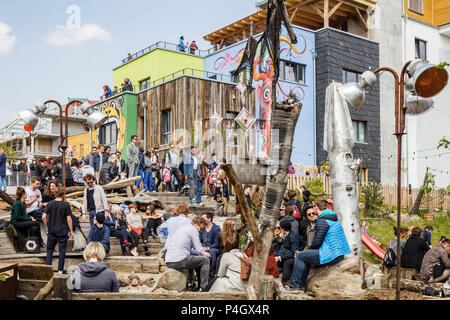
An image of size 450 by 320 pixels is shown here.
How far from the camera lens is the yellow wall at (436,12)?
34.2 m

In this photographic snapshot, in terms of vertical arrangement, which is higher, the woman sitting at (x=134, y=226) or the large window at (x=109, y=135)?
the large window at (x=109, y=135)

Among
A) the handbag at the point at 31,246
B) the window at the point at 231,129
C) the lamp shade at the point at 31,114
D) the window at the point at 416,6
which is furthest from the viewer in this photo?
the window at the point at 416,6

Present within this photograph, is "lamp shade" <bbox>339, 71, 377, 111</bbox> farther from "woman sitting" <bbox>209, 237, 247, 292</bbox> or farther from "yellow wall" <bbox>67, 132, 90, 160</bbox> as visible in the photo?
"yellow wall" <bbox>67, 132, 90, 160</bbox>

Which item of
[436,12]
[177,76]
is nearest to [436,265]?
[177,76]

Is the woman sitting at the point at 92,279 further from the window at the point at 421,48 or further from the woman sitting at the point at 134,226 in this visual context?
the window at the point at 421,48

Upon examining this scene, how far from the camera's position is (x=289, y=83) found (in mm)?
27984

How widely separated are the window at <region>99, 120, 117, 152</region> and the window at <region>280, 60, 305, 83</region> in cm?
997

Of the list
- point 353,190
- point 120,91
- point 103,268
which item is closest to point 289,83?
point 120,91

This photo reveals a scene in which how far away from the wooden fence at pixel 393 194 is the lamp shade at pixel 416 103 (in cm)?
1204

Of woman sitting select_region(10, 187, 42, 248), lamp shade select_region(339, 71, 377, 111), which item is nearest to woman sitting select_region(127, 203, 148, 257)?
woman sitting select_region(10, 187, 42, 248)

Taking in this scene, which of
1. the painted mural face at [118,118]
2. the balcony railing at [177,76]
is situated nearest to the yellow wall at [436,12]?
the balcony railing at [177,76]

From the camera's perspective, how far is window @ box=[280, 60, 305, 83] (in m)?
28.4
